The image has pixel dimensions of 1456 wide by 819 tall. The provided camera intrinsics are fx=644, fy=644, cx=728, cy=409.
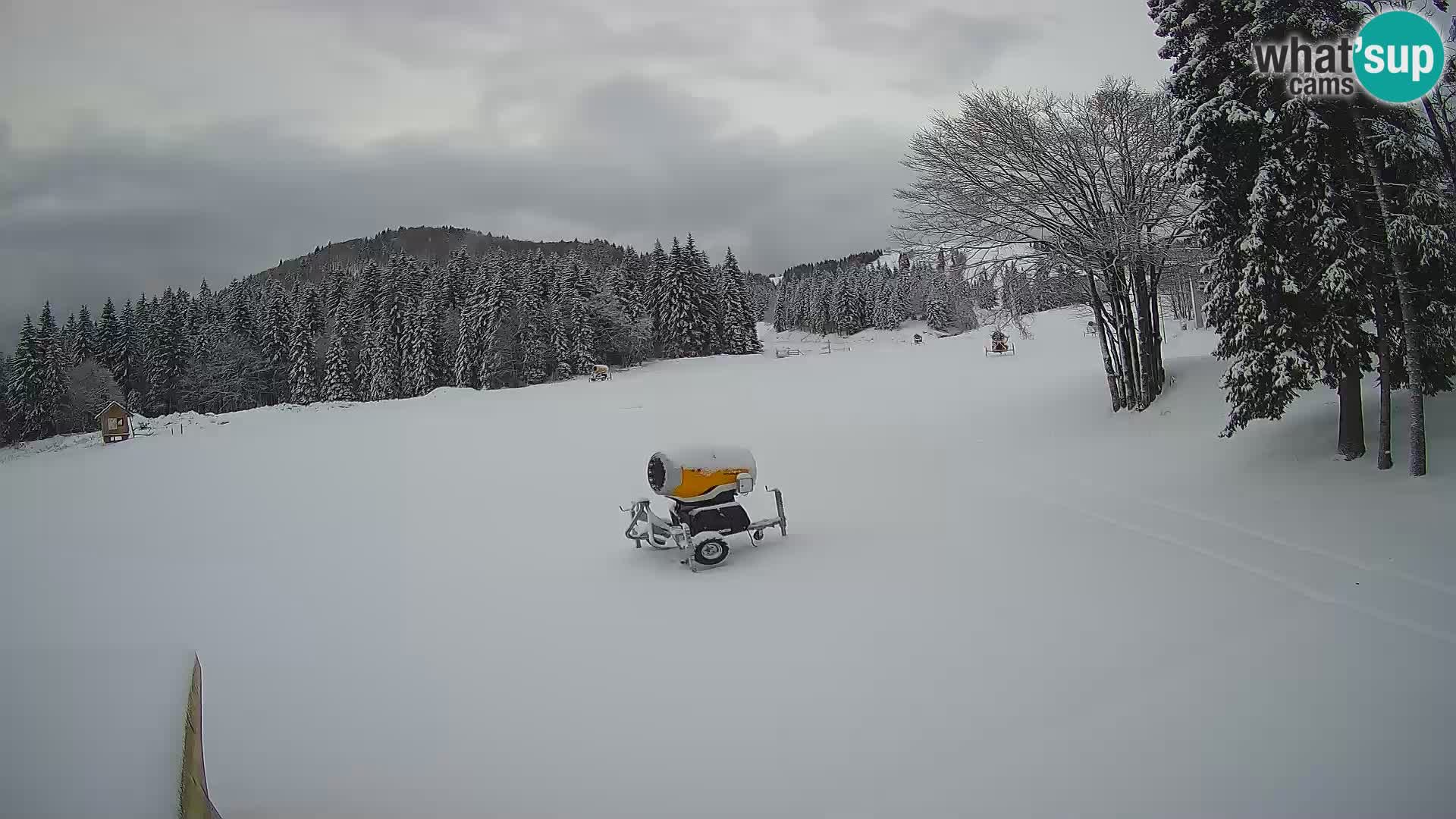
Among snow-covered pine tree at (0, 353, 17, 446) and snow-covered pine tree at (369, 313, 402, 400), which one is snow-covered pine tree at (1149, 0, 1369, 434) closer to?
snow-covered pine tree at (0, 353, 17, 446)

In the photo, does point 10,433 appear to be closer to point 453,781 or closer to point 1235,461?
point 453,781

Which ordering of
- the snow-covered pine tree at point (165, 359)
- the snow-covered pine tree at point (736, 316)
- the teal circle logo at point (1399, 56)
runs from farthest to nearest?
the snow-covered pine tree at point (736, 316)
the snow-covered pine tree at point (165, 359)
the teal circle logo at point (1399, 56)

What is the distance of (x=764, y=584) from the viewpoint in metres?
7.04

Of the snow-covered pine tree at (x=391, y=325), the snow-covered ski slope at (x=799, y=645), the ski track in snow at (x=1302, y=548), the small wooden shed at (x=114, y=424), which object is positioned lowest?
the ski track in snow at (x=1302, y=548)

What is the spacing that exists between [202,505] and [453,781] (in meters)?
13.9

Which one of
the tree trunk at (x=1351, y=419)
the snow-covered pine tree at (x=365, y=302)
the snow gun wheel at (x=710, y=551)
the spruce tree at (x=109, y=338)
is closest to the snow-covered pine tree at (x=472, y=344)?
the snow-covered pine tree at (x=365, y=302)

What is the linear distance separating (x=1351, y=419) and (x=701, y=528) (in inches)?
361

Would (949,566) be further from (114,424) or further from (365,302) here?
(365,302)

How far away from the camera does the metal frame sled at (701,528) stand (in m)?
7.81

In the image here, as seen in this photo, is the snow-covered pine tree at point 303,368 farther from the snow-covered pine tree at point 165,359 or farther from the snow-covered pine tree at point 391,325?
the snow-covered pine tree at point 165,359

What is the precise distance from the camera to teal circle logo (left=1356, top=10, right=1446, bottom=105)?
7352 millimetres

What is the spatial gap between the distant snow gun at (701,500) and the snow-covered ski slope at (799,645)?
0.33 meters

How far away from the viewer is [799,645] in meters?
5.43

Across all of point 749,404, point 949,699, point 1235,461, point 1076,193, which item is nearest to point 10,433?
point 949,699
